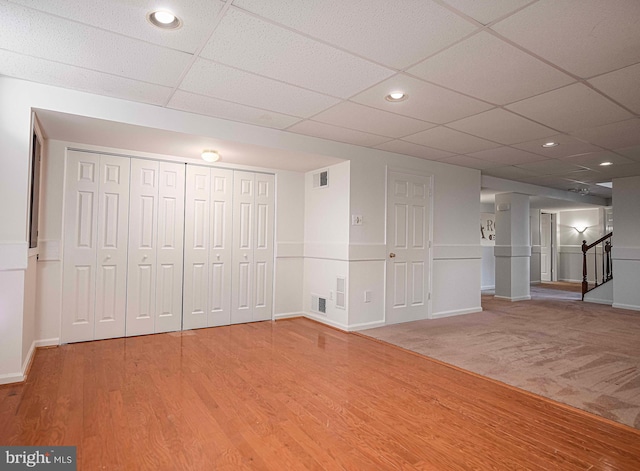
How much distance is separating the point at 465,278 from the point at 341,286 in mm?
2425

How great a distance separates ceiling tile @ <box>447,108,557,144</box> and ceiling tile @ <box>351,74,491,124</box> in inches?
7.7

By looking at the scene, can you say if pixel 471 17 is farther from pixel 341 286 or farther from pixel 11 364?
pixel 11 364

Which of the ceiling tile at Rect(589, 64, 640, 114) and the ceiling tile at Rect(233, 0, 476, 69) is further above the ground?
the ceiling tile at Rect(233, 0, 476, 69)

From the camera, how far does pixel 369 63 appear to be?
8.58ft

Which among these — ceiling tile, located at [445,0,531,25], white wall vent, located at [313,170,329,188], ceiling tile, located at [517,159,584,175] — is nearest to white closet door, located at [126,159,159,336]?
white wall vent, located at [313,170,329,188]

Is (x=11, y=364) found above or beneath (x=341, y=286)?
beneath

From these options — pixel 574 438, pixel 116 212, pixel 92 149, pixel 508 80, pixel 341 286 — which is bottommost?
pixel 574 438

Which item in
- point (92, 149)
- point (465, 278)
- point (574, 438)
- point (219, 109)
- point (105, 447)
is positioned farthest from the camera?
point (465, 278)

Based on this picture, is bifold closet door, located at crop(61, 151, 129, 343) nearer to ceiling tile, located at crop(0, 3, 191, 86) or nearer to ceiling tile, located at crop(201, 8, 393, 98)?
ceiling tile, located at crop(0, 3, 191, 86)

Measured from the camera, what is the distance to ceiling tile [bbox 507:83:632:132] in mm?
3078

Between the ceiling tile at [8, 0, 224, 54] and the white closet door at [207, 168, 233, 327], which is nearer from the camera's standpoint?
the ceiling tile at [8, 0, 224, 54]

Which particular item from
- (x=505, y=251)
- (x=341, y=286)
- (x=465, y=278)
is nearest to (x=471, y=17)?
(x=341, y=286)

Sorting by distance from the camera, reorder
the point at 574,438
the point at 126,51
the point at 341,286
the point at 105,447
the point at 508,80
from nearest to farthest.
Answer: the point at 105,447
the point at 574,438
the point at 126,51
the point at 508,80
the point at 341,286

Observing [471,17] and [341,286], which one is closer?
[471,17]
